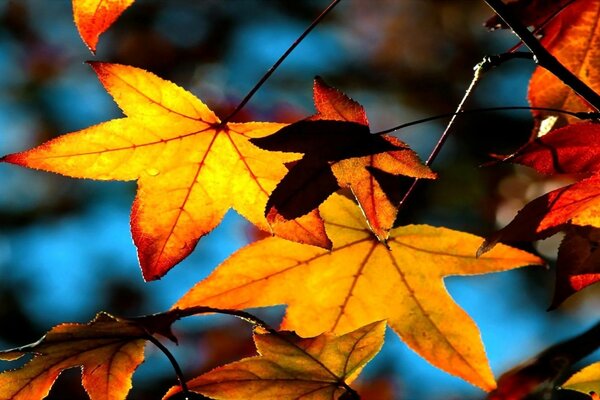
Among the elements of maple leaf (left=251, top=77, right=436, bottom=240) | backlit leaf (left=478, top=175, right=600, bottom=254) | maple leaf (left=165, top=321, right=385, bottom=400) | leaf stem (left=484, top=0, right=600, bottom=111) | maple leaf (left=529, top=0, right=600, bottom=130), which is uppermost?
maple leaf (left=529, top=0, right=600, bottom=130)

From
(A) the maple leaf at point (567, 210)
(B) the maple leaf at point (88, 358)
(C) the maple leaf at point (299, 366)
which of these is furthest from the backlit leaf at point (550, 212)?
(B) the maple leaf at point (88, 358)

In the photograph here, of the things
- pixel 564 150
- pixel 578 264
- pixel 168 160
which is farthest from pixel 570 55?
pixel 168 160

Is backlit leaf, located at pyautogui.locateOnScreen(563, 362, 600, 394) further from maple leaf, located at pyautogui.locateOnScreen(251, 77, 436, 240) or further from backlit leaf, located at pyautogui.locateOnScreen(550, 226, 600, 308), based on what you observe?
maple leaf, located at pyautogui.locateOnScreen(251, 77, 436, 240)

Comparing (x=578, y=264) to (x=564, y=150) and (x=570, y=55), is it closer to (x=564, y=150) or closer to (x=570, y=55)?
(x=564, y=150)

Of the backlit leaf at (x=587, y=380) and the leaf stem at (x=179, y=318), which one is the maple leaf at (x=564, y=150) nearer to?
the backlit leaf at (x=587, y=380)

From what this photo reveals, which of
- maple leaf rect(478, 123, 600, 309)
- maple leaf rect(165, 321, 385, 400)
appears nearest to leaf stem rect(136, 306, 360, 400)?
maple leaf rect(165, 321, 385, 400)

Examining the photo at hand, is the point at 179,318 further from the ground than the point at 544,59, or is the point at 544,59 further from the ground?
the point at 544,59

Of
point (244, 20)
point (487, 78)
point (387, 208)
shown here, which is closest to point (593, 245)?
A: point (387, 208)
